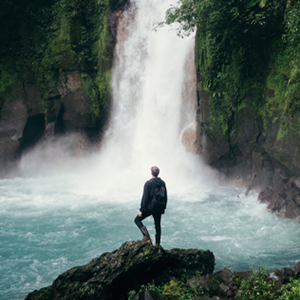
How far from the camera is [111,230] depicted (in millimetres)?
8883

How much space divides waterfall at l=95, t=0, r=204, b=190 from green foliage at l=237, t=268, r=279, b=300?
9.87 metres

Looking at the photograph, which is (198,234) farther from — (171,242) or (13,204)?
(13,204)

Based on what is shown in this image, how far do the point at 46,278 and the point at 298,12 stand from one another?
9586mm

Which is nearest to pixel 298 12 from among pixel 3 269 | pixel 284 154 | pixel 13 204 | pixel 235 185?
pixel 284 154

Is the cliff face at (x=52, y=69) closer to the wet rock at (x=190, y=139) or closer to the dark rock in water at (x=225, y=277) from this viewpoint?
the wet rock at (x=190, y=139)

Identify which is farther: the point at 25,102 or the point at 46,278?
the point at 25,102

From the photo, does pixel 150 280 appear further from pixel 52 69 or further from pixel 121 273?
pixel 52 69

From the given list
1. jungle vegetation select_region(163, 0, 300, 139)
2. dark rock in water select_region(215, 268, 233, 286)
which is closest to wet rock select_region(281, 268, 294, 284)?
dark rock in water select_region(215, 268, 233, 286)

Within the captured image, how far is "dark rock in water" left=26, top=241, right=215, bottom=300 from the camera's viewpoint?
4.82 meters

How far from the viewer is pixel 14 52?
16734mm

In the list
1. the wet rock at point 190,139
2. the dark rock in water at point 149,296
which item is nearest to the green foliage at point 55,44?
the wet rock at point 190,139

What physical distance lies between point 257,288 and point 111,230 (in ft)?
16.8

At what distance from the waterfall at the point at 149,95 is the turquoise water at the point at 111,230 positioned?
129 inches

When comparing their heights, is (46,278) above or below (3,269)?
below
